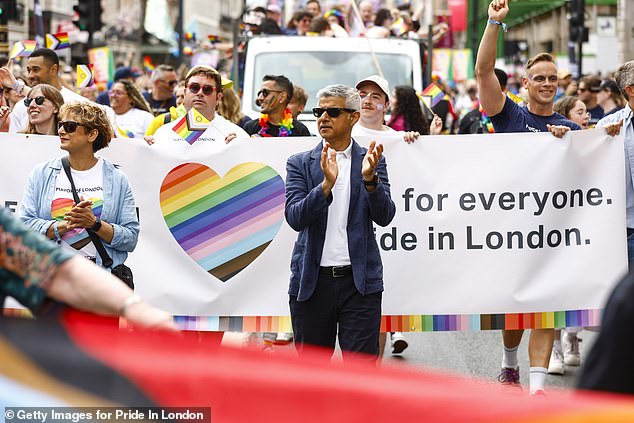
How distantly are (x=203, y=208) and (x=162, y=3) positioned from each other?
26646mm

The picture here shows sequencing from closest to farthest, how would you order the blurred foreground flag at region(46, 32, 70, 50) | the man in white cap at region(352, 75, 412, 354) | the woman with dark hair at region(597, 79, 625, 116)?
the man in white cap at region(352, 75, 412, 354) → the blurred foreground flag at region(46, 32, 70, 50) → the woman with dark hair at region(597, 79, 625, 116)

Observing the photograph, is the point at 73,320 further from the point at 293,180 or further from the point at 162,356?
the point at 293,180

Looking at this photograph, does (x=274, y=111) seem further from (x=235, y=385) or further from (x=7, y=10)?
(x=7, y=10)

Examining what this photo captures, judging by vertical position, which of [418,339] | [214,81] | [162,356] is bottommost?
[418,339]

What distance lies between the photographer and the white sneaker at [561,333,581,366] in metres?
9.26

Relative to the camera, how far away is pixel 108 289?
3268mm

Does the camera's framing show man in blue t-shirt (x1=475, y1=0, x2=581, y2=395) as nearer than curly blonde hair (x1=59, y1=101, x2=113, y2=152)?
No

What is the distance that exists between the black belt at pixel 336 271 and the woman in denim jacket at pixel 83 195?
97cm

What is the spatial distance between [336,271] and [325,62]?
693cm

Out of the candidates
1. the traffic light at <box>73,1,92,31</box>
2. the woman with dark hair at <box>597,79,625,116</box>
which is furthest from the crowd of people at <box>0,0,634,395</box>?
the traffic light at <box>73,1,92,31</box>

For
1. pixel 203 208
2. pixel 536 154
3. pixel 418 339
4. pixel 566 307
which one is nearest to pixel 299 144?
pixel 203 208

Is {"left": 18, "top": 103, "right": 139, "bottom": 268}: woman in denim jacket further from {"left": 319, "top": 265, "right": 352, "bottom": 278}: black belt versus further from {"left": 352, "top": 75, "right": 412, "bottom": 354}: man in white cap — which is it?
{"left": 352, "top": 75, "right": 412, "bottom": 354}: man in white cap

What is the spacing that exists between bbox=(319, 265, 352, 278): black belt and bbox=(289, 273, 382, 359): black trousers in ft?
0.05

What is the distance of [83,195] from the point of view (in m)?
6.23
